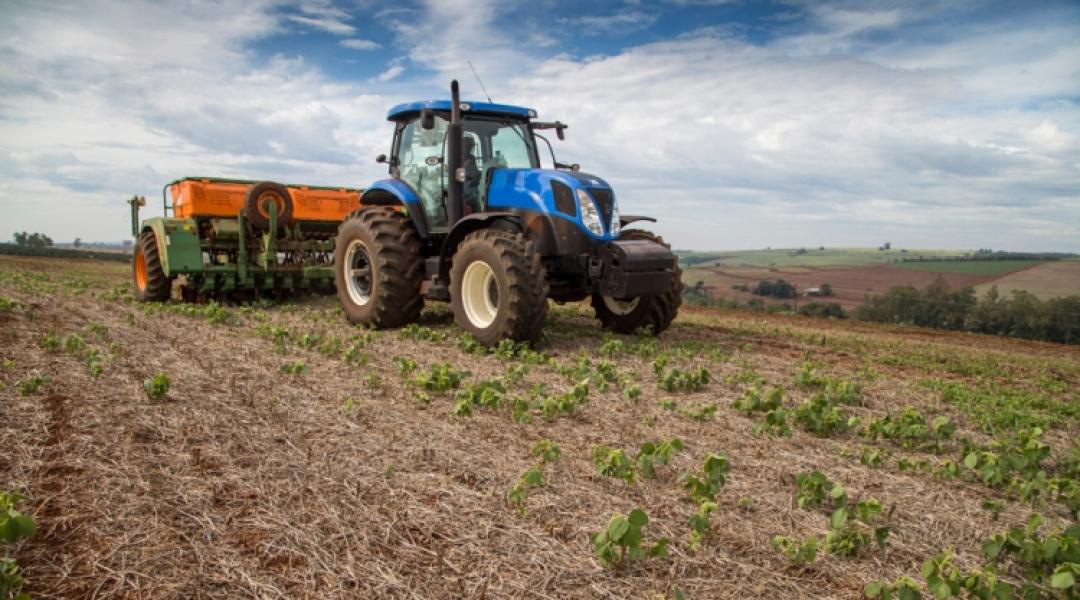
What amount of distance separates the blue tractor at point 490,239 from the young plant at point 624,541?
429 centimetres

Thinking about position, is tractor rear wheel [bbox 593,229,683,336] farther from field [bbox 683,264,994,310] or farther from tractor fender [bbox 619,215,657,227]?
field [bbox 683,264,994,310]

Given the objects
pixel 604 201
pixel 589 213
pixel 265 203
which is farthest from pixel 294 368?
pixel 265 203

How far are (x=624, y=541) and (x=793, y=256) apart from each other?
46209 mm

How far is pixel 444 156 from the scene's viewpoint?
845 cm

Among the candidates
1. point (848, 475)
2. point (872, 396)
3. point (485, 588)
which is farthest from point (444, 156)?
point (485, 588)

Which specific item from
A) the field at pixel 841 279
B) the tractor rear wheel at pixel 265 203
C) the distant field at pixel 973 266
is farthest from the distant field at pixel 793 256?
the tractor rear wheel at pixel 265 203

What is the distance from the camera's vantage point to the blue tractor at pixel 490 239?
747cm

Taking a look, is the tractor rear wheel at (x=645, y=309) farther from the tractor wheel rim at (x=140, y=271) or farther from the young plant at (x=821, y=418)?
the tractor wheel rim at (x=140, y=271)

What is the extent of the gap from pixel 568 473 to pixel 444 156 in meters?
5.48

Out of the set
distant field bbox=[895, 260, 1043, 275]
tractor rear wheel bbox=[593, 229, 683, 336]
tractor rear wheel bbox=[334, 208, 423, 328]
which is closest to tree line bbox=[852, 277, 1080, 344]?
distant field bbox=[895, 260, 1043, 275]

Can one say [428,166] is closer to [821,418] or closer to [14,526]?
[821,418]

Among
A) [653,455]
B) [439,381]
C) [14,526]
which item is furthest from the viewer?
[439,381]

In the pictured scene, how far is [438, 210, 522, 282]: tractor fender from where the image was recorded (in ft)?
25.3

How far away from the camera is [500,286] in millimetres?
7238
